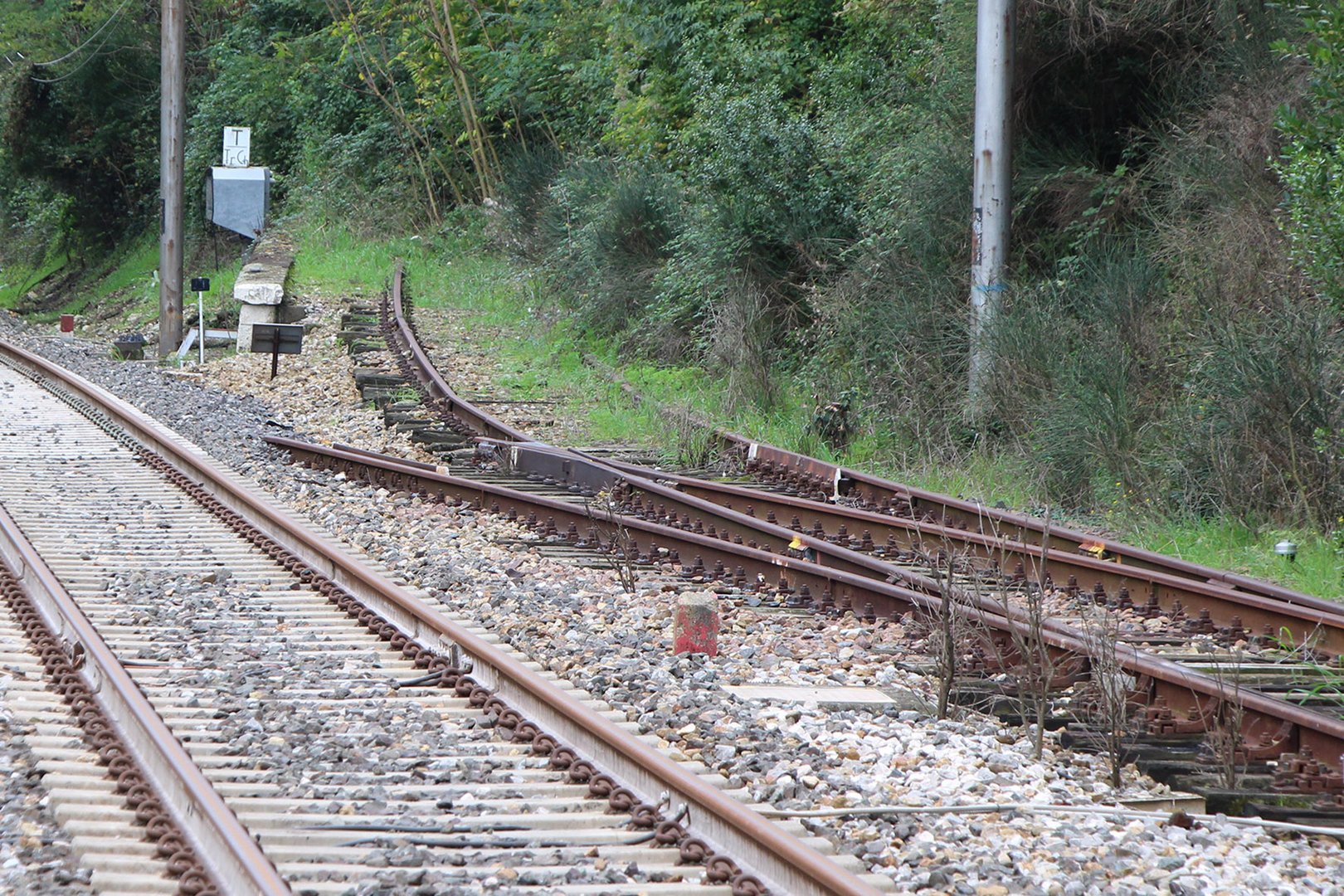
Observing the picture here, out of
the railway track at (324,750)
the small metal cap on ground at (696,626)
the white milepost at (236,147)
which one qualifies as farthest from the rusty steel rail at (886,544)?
the white milepost at (236,147)

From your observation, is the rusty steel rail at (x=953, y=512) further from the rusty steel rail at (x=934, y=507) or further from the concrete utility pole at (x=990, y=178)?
the concrete utility pole at (x=990, y=178)

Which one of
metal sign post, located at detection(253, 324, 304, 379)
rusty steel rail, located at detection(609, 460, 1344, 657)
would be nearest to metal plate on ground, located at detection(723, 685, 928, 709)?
rusty steel rail, located at detection(609, 460, 1344, 657)

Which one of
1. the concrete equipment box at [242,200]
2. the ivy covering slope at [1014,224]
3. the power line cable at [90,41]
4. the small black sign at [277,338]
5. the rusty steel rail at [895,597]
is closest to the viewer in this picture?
the rusty steel rail at [895,597]

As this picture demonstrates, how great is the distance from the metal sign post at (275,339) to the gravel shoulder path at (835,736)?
24.0ft

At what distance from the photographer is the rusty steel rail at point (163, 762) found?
12.5 feet

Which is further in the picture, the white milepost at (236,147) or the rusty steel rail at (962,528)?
the white milepost at (236,147)

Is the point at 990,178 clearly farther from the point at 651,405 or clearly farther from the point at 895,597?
the point at 895,597

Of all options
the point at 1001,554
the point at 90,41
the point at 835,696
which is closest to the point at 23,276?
the point at 90,41

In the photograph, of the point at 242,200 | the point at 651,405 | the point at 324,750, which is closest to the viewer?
the point at 324,750

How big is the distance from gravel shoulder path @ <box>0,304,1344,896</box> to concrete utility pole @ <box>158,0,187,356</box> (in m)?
11.2

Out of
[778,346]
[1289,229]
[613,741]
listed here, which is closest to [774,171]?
[778,346]

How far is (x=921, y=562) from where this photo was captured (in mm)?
8094

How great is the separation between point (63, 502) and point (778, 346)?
8.00m

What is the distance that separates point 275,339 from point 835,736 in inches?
519
